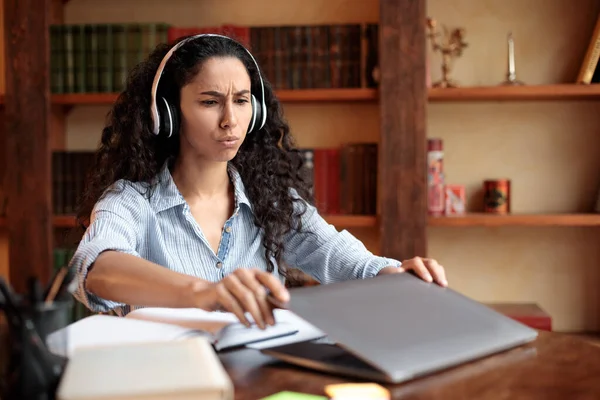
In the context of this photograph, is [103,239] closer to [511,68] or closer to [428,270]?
[428,270]

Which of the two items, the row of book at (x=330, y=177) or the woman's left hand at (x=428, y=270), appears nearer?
the woman's left hand at (x=428, y=270)

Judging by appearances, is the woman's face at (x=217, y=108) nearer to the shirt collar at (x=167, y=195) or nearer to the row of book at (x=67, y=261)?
the shirt collar at (x=167, y=195)

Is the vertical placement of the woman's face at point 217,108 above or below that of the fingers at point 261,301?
above

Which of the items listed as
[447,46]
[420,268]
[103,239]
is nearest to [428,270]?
[420,268]

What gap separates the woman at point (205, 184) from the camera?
1.53 m

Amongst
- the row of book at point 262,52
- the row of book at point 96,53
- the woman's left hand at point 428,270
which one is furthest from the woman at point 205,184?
the row of book at point 96,53

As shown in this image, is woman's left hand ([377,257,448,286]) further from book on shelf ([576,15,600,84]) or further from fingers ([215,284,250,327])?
book on shelf ([576,15,600,84])

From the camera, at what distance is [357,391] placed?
0.78 m

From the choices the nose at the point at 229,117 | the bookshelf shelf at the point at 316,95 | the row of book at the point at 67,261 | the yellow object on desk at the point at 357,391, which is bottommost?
the row of book at the point at 67,261

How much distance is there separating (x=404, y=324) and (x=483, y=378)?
111 mm

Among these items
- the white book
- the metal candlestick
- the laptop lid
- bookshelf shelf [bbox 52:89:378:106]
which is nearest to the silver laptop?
the laptop lid

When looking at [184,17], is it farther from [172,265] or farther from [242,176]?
[172,265]

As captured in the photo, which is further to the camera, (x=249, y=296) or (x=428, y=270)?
(x=428, y=270)

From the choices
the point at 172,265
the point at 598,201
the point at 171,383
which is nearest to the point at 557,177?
the point at 598,201
